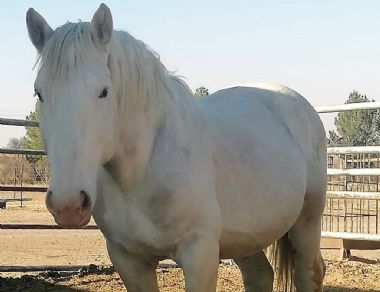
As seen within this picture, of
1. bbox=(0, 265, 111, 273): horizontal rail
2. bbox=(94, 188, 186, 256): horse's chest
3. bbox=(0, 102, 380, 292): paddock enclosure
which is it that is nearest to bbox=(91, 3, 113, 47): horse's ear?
bbox=(94, 188, 186, 256): horse's chest

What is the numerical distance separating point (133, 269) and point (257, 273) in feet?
4.00

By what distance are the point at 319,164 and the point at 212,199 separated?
1226mm

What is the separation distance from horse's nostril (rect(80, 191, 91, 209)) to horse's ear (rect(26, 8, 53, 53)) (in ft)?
2.11

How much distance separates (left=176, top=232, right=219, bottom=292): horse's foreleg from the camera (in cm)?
269

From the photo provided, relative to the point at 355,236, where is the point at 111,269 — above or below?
below

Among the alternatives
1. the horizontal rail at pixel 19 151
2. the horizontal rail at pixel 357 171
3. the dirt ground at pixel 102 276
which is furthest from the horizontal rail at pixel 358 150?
the horizontal rail at pixel 19 151

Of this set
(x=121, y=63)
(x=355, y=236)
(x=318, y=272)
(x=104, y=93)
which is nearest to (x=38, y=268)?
(x=318, y=272)

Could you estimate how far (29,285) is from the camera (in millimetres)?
5090

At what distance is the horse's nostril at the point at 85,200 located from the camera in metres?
2.10

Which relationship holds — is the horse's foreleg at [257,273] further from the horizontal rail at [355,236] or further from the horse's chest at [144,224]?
the horizontal rail at [355,236]

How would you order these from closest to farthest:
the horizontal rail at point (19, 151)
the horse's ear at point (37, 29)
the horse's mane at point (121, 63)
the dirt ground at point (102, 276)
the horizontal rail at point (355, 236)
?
the horse's mane at point (121, 63)
the horse's ear at point (37, 29)
the dirt ground at point (102, 276)
the horizontal rail at point (19, 151)
the horizontal rail at point (355, 236)

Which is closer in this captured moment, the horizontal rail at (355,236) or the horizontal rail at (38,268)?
the horizontal rail at (38,268)

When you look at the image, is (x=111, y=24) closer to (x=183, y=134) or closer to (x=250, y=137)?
(x=183, y=134)

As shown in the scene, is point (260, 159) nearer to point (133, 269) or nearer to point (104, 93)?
point (133, 269)
